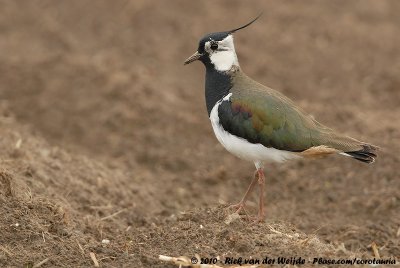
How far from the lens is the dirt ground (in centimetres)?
655

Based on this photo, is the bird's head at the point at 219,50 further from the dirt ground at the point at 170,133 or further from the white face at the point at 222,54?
the dirt ground at the point at 170,133

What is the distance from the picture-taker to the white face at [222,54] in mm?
7469

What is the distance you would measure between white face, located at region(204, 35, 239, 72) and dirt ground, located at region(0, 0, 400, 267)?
1408 mm

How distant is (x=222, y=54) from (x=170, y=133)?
3723 millimetres

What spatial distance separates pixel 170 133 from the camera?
11086mm

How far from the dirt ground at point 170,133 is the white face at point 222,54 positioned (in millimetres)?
1408

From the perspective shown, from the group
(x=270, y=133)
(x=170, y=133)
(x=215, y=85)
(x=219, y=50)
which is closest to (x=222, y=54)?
(x=219, y=50)

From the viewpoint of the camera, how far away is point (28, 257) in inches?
241

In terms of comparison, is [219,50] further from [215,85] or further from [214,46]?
[215,85]

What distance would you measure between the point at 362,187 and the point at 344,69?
4950mm

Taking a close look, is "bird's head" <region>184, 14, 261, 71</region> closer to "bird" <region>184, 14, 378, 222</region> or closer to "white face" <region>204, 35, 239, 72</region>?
"white face" <region>204, 35, 239, 72</region>

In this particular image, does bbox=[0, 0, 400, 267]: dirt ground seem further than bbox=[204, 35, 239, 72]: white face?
No

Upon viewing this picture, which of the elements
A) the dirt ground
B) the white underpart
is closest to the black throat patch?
the white underpart

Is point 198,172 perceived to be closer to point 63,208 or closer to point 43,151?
point 43,151
